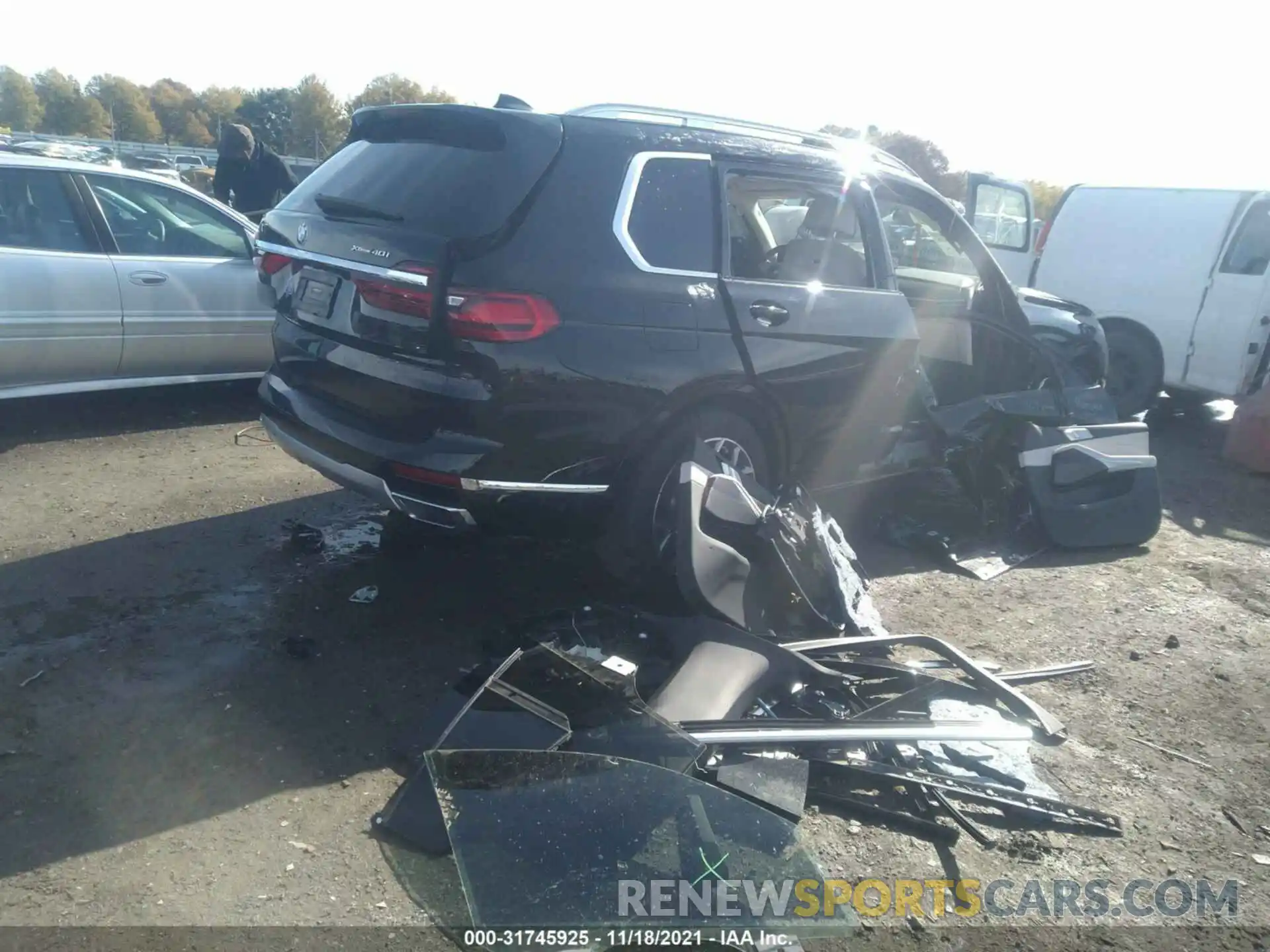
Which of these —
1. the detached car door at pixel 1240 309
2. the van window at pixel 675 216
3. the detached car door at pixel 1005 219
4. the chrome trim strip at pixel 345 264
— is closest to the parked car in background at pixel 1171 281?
the detached car door at pixel 1240 309

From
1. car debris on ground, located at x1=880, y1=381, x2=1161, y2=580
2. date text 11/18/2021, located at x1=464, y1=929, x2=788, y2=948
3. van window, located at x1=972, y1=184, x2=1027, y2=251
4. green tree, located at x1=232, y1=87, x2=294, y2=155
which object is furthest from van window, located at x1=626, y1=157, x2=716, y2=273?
green tree, located at x1=232, y1=87, x2=294, y2=155

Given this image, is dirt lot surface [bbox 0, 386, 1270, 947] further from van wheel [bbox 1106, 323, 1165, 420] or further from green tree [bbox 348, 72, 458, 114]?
green tree [bbox 348, 72, 458, 114]

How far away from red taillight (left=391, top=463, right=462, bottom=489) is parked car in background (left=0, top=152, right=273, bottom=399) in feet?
8.57

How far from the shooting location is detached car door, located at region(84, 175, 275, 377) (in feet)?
20.9

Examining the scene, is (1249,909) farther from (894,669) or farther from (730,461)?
(730,461)

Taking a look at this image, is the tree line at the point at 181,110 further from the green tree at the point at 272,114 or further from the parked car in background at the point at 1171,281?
the parked car in background at the point at 1171,281

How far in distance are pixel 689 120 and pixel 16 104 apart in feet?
313

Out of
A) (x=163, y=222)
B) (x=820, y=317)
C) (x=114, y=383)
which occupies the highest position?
(x=820, y=317)

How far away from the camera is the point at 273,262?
174 inches

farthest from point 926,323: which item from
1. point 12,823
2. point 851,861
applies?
point 12,823

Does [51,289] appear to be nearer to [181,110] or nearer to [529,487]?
[529,487]

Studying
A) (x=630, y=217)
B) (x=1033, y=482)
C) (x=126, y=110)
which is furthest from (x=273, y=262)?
(x=126, y=110)

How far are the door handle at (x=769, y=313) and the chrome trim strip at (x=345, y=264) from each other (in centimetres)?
151

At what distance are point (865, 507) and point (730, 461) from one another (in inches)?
74.9
